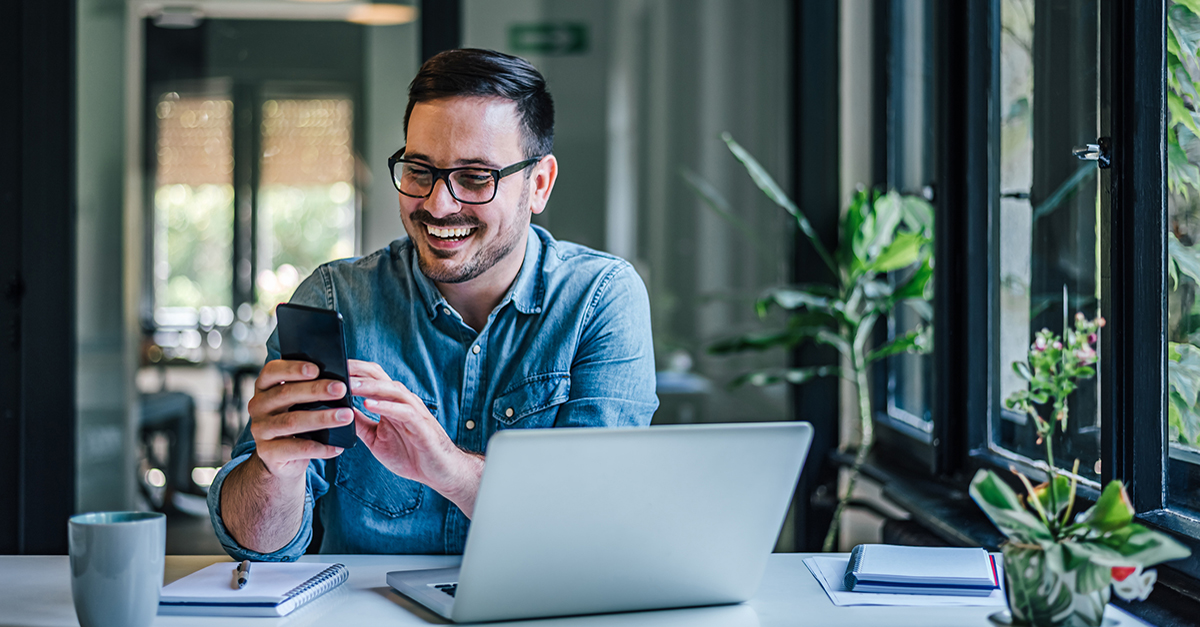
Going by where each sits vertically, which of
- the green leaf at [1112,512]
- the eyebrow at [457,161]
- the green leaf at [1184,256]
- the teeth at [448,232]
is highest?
the eyebrow at [457,161]

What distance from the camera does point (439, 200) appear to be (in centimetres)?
153

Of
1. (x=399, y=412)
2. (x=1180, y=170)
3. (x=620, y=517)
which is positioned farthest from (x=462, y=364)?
(x=1180, y=170)

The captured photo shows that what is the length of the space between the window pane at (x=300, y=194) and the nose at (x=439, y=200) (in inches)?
75.6

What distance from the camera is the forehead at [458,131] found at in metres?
1.54

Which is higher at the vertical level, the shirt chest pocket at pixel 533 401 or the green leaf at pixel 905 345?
the green leaf at pixel 905 345

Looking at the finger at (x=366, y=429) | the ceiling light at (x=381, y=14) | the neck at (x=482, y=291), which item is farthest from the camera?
the ceiling light at (x=381, y=14)

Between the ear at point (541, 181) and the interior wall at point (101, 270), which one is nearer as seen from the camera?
the ear at point (541, 181)

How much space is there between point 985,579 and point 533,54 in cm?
234

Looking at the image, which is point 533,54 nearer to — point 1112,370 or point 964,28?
point 964,28

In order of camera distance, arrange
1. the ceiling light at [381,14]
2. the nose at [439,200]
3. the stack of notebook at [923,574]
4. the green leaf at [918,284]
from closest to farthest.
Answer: the stack of notebook at [923,574], the nose at [439,200], the green leaf at [918,284], the ceiling light at [381,14]

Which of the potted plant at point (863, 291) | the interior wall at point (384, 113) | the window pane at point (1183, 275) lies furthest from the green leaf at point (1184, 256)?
the interior wall at point (384, 113)

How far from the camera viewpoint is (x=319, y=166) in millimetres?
3574

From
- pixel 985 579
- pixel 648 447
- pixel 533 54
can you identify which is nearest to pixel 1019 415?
pixel 985 579

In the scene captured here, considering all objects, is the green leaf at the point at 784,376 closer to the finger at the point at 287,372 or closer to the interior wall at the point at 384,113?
the interior wall at the point at 384,113
